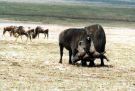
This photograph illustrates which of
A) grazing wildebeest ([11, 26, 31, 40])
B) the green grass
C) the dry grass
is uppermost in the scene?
the dry grass

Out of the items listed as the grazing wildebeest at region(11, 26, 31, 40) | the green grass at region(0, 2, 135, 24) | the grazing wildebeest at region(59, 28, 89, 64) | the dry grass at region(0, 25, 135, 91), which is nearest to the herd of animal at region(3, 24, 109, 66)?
the grazing wildebeest at region(59, 28, 89, 64)

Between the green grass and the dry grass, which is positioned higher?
the dry grass

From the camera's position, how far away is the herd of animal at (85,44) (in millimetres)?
23172

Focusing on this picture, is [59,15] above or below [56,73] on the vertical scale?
below

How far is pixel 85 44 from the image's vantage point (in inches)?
920

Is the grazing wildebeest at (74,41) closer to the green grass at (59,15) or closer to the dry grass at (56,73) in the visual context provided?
the dry grass at (56,73)

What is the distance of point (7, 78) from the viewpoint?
18719mm

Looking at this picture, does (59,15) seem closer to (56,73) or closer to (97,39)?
(97,39)

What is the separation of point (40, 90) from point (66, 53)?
14064mm

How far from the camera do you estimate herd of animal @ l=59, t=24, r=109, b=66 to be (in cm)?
2317

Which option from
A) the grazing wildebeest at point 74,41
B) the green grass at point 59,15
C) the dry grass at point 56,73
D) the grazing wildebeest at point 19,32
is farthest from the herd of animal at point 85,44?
the green grass at point 59,15

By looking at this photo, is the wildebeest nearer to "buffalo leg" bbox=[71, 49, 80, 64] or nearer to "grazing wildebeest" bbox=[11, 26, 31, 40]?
"buffalo leg" bbox=[71, 49, 80, 64]

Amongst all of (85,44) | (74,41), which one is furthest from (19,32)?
(85,44)

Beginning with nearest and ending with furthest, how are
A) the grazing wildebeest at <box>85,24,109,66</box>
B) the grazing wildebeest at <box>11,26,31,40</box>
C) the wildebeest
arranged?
the wildebeest, the grazing wildebeest at <box>85,24,109,66</box>, the grazing wildebeest at <box>11,26,31,40</box>
